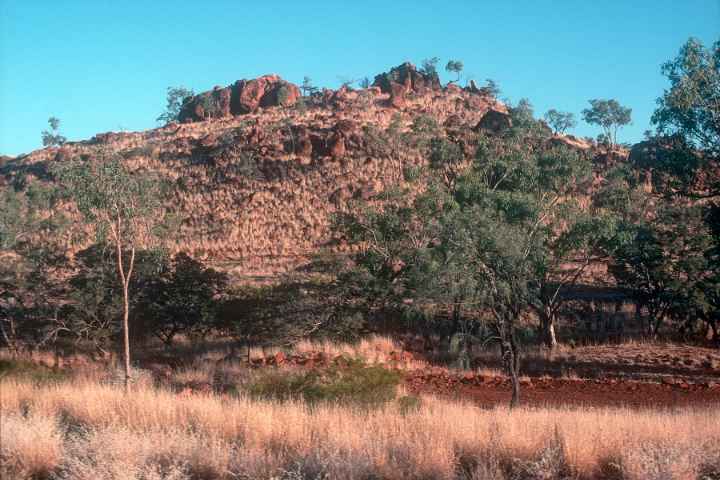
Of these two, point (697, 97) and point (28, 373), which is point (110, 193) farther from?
point (697, 97)

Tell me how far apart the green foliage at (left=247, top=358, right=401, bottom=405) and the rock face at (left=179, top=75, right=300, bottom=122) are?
58.8 meters

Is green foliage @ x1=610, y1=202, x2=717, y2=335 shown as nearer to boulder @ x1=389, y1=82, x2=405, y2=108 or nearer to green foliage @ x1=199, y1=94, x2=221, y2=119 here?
boulder @ x1=389, y1=82, x2=405, y2=108

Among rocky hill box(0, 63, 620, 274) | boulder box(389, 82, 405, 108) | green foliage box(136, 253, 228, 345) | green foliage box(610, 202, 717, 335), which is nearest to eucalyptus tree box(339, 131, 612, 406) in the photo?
green foliage box(610, 202, 717, 335)

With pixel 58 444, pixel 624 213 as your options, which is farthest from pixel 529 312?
pixel 58 444

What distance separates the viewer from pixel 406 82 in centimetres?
7275

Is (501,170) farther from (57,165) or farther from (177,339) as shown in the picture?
(57,165)

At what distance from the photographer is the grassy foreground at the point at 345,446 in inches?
272

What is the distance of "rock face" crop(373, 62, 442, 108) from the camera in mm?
71181

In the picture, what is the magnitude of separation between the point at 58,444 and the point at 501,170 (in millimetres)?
22848

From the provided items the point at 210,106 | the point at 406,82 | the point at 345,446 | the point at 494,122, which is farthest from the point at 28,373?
the point at 406,82

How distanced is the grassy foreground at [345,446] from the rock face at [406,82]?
206 ft

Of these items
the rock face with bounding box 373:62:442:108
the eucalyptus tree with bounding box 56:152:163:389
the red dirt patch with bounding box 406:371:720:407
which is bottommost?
the red dirt patch with bounding box 406:371:720:407

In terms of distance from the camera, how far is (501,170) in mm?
27844

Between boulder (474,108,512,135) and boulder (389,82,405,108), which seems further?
boulder (389,82,405,108)
